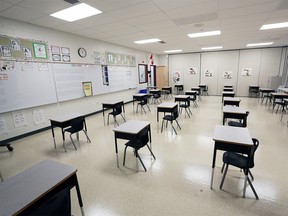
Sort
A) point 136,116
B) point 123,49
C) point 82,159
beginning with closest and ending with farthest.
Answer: point 82,159
point 136,116
point 123,49

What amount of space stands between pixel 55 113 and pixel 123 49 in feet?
15.8

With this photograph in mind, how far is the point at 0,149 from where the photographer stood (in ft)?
12.4

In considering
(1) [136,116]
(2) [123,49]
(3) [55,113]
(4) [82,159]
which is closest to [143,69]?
(2) [123,49]

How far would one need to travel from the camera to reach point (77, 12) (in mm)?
3543

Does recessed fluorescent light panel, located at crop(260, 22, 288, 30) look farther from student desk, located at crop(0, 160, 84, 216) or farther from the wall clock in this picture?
student desk, located at crop(0, 160, 84, 216)

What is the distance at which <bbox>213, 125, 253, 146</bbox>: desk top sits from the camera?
6.67 ft

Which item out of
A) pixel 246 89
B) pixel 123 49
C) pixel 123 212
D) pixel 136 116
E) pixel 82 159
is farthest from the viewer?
pixel 246 89

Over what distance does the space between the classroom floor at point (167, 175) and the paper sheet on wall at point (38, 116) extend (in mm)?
427

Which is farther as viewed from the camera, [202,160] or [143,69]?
[143,69]

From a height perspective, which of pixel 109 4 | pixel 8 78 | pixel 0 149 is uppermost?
pixel 109 4

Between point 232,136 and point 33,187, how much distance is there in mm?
2399

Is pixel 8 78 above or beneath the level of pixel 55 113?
above

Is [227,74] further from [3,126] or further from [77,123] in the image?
[3,126]

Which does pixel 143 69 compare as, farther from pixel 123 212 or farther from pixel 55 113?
pixel 123 212
